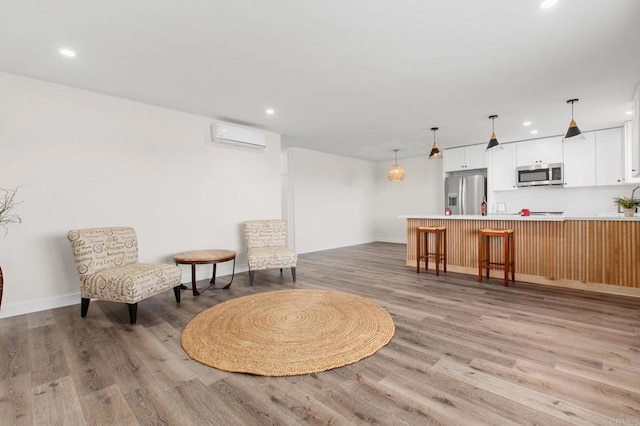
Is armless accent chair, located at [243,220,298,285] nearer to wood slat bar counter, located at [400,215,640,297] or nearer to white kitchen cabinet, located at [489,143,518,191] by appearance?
wood slat bar counter, located at [400,215,640,297]

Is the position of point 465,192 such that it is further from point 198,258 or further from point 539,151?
point 198,258

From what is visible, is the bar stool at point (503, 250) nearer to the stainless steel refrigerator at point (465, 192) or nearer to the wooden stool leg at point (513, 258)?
the wooden stool leg at point (513, 258)

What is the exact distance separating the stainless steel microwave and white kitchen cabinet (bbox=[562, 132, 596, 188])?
0.10m

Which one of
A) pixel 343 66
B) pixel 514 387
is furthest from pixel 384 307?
pixel 343 66

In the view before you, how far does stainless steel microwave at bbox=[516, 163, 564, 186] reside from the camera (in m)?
5.54

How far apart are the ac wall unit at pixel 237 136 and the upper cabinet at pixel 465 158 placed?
446 centimetres

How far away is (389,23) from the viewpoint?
2195 millimetres

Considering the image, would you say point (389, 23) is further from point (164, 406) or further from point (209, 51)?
point (164, 406)

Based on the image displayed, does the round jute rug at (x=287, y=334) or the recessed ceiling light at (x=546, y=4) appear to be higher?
the recessed ceiling light at (x=546, y=4)

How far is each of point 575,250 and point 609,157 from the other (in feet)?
8.56

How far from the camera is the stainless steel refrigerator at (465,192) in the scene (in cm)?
643

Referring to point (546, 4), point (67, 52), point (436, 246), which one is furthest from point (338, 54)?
point (436, 246)

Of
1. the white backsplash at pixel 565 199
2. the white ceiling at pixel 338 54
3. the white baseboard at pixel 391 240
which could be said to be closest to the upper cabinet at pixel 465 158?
the white backsplash at pixel 565 199

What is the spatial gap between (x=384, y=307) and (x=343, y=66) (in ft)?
8.18
